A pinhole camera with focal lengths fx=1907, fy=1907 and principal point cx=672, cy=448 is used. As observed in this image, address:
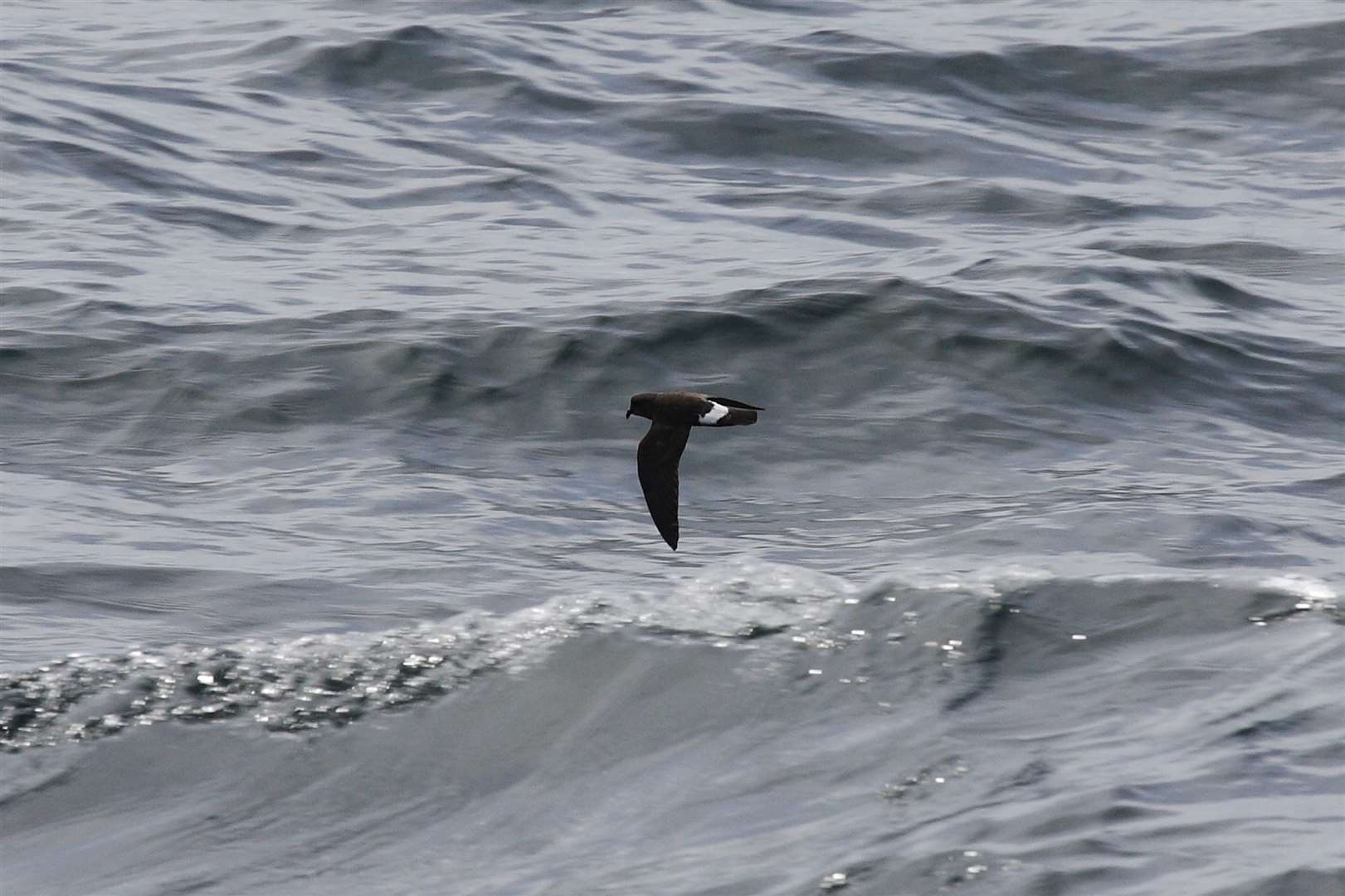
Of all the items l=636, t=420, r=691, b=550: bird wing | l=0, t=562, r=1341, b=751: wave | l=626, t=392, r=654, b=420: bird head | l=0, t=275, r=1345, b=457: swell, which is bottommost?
l=0, t=562, r=1341, b=751: wave

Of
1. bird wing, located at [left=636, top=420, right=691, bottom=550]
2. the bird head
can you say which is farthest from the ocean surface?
the bird head

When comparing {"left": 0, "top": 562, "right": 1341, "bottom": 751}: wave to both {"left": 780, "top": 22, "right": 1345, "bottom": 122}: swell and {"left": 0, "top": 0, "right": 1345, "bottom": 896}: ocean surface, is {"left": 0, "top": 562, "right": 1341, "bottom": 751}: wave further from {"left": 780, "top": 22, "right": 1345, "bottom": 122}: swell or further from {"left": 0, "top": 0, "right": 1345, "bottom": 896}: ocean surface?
{"left": 780, "top": 22, "right": 1345, "bottom": 122}: swell

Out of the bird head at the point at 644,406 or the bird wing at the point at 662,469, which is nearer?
the bird wing at the point at 662,469

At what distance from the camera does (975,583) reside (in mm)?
7059

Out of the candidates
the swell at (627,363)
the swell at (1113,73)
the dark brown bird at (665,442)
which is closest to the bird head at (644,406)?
the dark brown bird at (665,442)

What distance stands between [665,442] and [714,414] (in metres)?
0.33

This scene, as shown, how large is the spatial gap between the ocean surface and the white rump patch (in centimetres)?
82

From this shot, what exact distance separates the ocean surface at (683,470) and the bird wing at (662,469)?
1.61 ft

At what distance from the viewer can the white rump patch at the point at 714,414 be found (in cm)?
634

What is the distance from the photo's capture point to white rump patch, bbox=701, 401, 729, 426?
634 cm

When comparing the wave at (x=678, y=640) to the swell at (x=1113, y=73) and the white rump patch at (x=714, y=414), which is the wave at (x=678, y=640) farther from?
the swell at (x=1113, y=73)

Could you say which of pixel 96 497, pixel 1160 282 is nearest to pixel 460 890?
pixel 96 497

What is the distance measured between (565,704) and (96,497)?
2.94 metres

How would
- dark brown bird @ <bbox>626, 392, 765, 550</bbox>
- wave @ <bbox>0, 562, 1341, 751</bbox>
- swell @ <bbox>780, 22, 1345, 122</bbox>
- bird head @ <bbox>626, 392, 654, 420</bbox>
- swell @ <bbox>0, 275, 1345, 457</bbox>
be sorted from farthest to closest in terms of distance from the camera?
swell @ <bbox>780, 22, 1345, 122</bbox>, swell @ <bbox>0, 275, 1345, 457</bbox>, bird head @ <bbox>626, 392, 654, 420</bbox>, dark brown bird @ <bbox>626, 392, 765, 550</bbox>, wave @ <bbox>0, 562, 1341, 751</bbox>
